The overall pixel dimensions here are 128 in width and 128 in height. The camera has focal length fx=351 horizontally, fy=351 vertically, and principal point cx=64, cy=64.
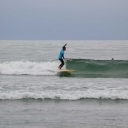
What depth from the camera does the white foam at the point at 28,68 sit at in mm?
23906

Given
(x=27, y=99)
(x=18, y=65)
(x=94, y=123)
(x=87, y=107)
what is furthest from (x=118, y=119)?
(x=18, y=65)

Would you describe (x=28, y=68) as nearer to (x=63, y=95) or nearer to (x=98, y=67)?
(x=98, y=67)

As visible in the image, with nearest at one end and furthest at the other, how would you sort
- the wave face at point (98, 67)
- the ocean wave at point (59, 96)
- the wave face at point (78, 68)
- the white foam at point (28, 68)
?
1. the ocean wave at point (59, 96)
2. the white foam at point (28, 68)
3. the wave face at point (78, 68)
4. the wave face at point (98, 67)

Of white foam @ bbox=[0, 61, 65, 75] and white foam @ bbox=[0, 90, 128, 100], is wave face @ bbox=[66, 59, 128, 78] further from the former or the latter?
white foam @ bbox=[0, 90, 128, 100]

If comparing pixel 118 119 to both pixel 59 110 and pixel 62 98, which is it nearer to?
pixel 59 110

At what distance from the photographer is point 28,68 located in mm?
26188

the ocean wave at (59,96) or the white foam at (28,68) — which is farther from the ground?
the white foam at (28,68)

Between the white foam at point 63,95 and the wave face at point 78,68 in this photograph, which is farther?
the wave face at point 78,68

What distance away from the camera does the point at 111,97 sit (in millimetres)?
13195

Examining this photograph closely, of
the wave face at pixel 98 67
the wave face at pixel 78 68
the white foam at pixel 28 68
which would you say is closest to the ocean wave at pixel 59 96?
the white foam at pixel 28 68

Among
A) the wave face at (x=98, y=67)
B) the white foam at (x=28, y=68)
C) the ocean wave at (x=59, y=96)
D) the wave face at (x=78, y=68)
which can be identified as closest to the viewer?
the ocean wave at (x=59, y=96)

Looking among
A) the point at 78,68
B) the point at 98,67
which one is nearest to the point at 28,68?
the point at 78,68

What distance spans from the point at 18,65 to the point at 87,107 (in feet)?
52.7

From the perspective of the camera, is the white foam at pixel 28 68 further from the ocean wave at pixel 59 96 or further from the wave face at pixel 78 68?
the ocean wave at pixel 59 96
